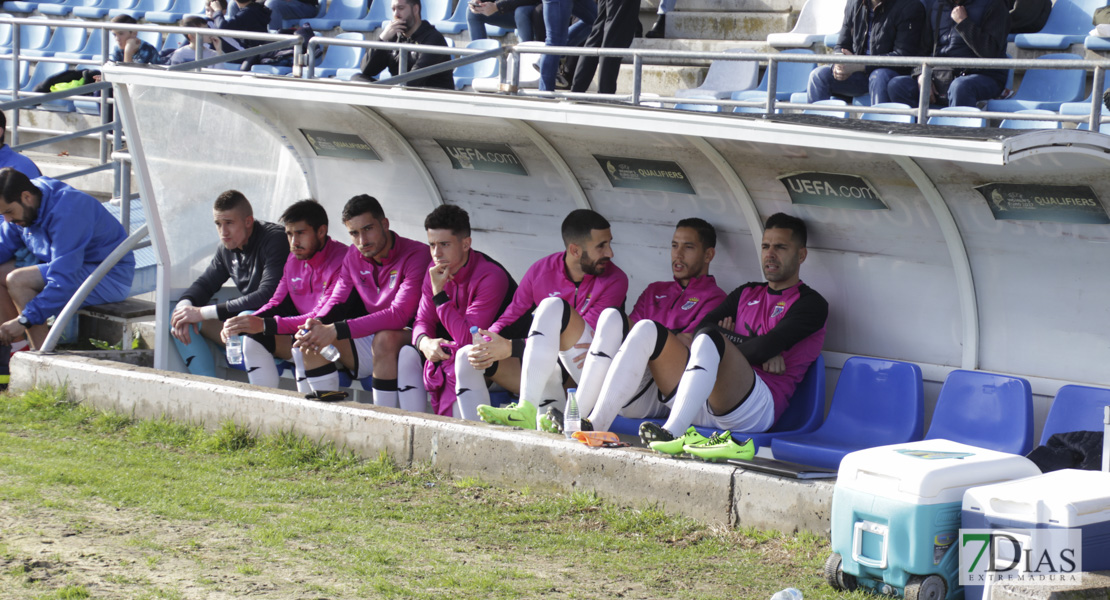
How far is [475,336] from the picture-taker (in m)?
5.93

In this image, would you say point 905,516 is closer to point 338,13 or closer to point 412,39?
point 412,39

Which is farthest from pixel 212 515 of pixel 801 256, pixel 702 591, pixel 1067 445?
pixel 1067 445

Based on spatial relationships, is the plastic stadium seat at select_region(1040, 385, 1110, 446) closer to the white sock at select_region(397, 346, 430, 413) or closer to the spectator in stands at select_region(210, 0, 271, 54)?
the white sock at select_region(397, 346, 430, 413)

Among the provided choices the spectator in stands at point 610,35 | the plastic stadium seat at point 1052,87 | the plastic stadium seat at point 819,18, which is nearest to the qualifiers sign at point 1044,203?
the plastic stadium seat at point 1052,87

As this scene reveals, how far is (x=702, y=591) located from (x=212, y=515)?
6.62 feet

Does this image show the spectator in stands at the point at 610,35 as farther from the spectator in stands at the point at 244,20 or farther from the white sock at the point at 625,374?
the spectator in stands at the point at 244,20

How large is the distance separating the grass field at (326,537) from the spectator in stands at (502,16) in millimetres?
4835

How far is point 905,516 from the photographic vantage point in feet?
12.4

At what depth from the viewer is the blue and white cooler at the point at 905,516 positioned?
12.3ft

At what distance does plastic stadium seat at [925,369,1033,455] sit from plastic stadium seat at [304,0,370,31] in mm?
8611

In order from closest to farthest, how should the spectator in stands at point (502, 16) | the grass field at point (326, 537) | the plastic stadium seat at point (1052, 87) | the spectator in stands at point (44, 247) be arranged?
the grass field at point (326, 537), the spectator in stands at point (44, 247), the plastic stadium seat at point (1052, 87), the spectator in stands at point (502, 16)

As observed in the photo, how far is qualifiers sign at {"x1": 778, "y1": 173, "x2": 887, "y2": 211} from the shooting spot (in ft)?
18.5

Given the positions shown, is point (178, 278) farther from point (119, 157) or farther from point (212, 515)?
point (212, 515)

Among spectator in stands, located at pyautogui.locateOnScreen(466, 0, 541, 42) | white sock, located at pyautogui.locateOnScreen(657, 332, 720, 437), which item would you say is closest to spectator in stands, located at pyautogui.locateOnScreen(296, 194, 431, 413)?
white sock, located at pyautogui.locateOnScreen(657, 332, 720, 437)
